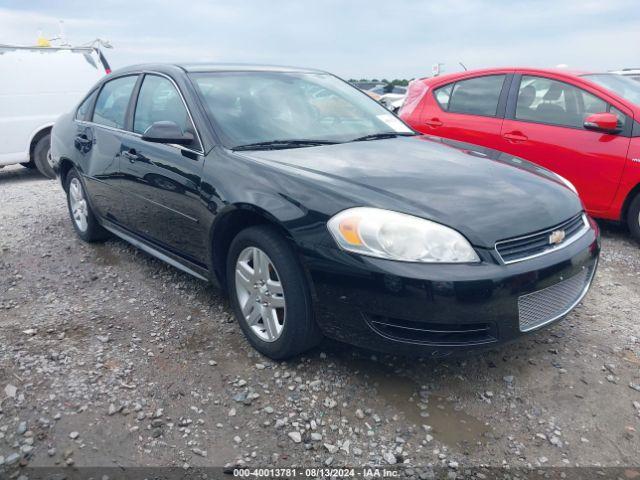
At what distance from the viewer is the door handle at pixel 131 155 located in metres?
3.62

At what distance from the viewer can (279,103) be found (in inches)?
134

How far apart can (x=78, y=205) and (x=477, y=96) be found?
3.97 metres

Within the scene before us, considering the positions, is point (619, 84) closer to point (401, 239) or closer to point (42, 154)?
point (401, 239)

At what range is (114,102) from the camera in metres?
4.22

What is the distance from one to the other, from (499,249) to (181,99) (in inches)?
82.1

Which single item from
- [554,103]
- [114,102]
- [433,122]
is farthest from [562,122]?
[114,102]

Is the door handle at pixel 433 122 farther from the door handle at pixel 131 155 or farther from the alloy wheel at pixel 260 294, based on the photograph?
the alloy wheel at pixel 260 294

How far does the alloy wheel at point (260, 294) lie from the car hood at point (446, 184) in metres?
0.49

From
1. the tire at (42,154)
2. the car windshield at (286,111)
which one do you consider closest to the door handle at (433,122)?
the car windshield at (286,111)

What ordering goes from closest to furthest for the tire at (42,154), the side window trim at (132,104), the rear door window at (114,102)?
the side window trim at (132,104)
the rear door window at (114,102)
the tire at (42,154)

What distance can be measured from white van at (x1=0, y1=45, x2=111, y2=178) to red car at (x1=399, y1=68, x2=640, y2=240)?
502cm

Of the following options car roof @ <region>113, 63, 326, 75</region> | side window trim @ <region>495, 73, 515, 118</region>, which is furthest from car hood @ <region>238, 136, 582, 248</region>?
side window trim @ <region>495, 73, 515, 118</region>

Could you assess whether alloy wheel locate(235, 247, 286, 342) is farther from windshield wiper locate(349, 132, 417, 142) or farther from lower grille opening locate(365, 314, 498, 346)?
windshield wiper locate(349, 132, 417, 142)

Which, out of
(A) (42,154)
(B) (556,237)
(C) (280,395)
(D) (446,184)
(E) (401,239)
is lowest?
(A) (42,154)
